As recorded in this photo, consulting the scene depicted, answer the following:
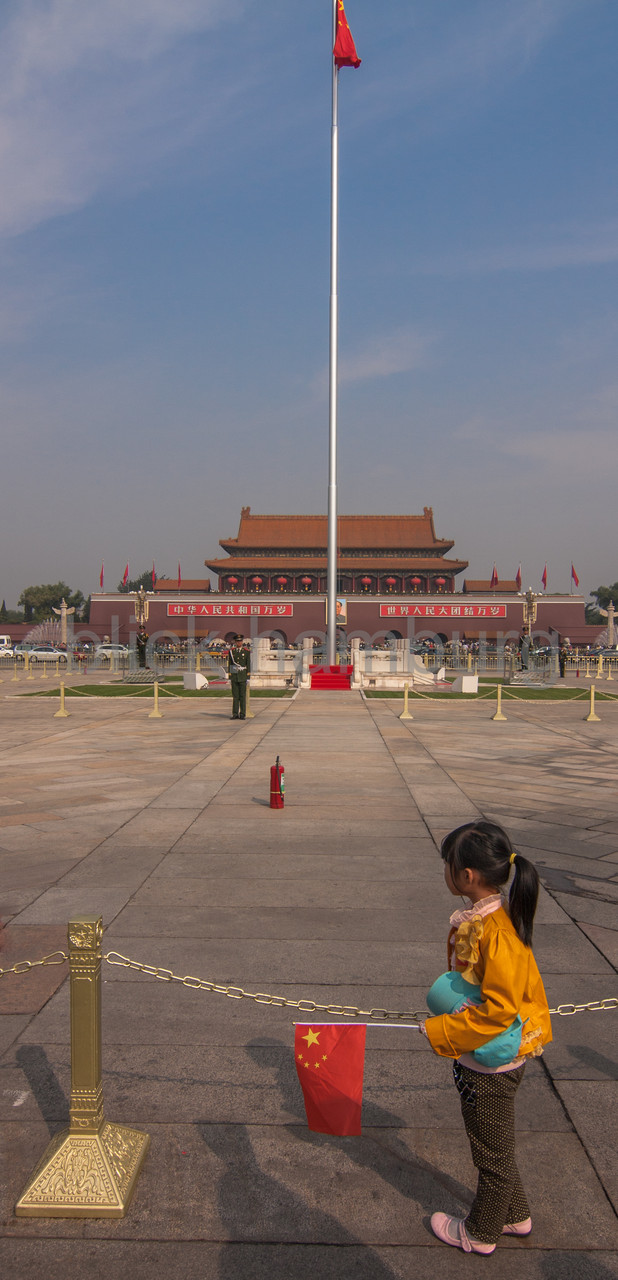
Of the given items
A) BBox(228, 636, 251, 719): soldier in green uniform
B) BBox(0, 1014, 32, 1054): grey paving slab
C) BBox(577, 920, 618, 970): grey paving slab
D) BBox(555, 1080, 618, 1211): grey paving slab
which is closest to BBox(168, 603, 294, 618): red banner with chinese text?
BBox(228, 636, 251, 719): soldier in green uniform

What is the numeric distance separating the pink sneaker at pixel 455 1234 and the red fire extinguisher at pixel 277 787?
4954 millimetres

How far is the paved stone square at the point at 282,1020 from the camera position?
2.24 meters

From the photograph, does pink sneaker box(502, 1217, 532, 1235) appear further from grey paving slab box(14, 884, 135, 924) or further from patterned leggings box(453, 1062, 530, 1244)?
grey paving slab box(14, 884, 135, 924)

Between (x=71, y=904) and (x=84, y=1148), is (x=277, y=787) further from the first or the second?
(x=84, y=1148)

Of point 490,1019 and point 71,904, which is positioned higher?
point 490,1019

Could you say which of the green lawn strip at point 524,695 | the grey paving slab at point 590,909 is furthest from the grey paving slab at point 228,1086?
the green lawn strip at point 524,695

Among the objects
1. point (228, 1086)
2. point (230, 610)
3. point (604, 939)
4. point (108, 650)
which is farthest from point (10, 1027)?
point (230, 610)

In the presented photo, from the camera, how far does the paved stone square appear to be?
2.24m

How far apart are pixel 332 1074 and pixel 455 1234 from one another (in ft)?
1.66

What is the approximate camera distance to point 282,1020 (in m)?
3.48

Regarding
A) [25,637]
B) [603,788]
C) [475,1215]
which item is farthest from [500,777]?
[25,637]

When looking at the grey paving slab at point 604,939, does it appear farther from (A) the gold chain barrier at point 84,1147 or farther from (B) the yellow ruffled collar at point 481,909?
(A) the gold chain barrier at point 84,1147

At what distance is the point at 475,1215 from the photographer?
2191mm

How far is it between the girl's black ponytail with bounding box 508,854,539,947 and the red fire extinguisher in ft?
16.5
